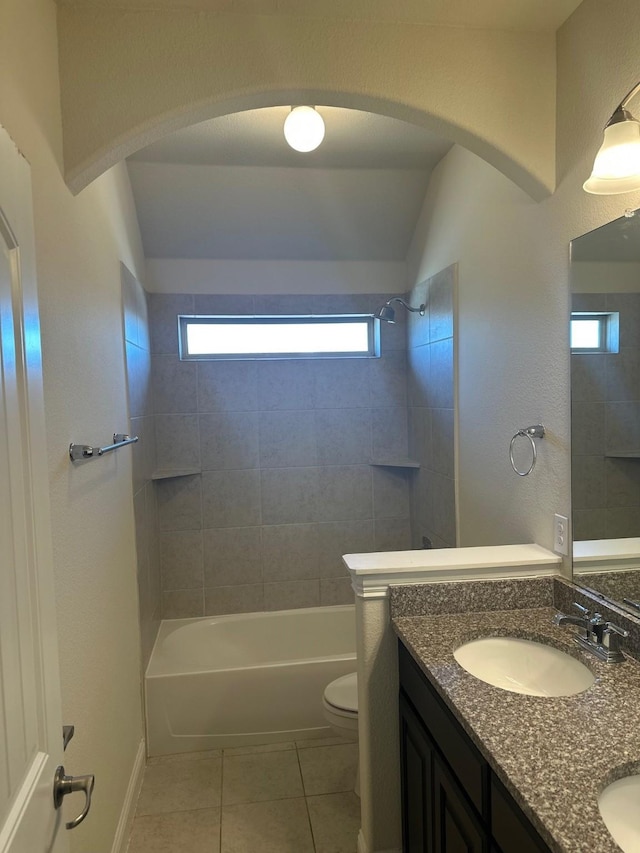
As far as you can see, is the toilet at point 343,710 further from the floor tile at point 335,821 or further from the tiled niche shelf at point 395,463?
the tiled niche shelf at point 395,463

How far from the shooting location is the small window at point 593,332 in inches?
60.5

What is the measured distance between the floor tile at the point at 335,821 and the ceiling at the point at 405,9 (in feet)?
8.94

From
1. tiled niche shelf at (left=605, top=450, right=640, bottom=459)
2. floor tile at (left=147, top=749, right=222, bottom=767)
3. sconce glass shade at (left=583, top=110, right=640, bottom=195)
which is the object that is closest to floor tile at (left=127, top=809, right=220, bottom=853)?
floor tile at (left=147, top=749, right=222, bottom=767)

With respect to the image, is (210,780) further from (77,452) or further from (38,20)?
(38,20)

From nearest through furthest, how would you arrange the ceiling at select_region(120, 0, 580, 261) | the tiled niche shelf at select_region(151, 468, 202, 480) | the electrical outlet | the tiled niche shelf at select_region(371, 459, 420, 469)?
the electrical outlet, the ceiling at select_region(120, 0, 580, 261), the tiled niche shelf at select_region(151, 468, 202, 480), the tiled niche shelf at select_region(371, 459, 420, 469)

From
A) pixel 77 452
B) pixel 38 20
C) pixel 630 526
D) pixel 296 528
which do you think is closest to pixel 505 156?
pixel 630 526

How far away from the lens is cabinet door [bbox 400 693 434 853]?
1.51 m

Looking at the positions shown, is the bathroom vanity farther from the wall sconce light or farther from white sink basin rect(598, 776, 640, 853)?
the wall sconce light

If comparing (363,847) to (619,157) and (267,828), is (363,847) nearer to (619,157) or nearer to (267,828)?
(267,828)

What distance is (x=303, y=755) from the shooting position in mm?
2605

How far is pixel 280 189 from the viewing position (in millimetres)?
2941

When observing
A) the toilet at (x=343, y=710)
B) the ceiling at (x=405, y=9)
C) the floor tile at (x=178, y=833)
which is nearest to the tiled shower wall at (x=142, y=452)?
the floor tile at (x=178, y=833)

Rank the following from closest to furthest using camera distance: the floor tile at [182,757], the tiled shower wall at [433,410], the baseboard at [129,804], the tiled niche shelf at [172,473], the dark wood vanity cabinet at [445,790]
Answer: the dark wood vanity cabinet at [445,790] < the baseboard at [129,804] < the floor tile at [182,757] < the tiled shower wall at [433,410] < the tiled niche shelf at [172,473]

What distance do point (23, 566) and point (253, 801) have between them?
197cm
